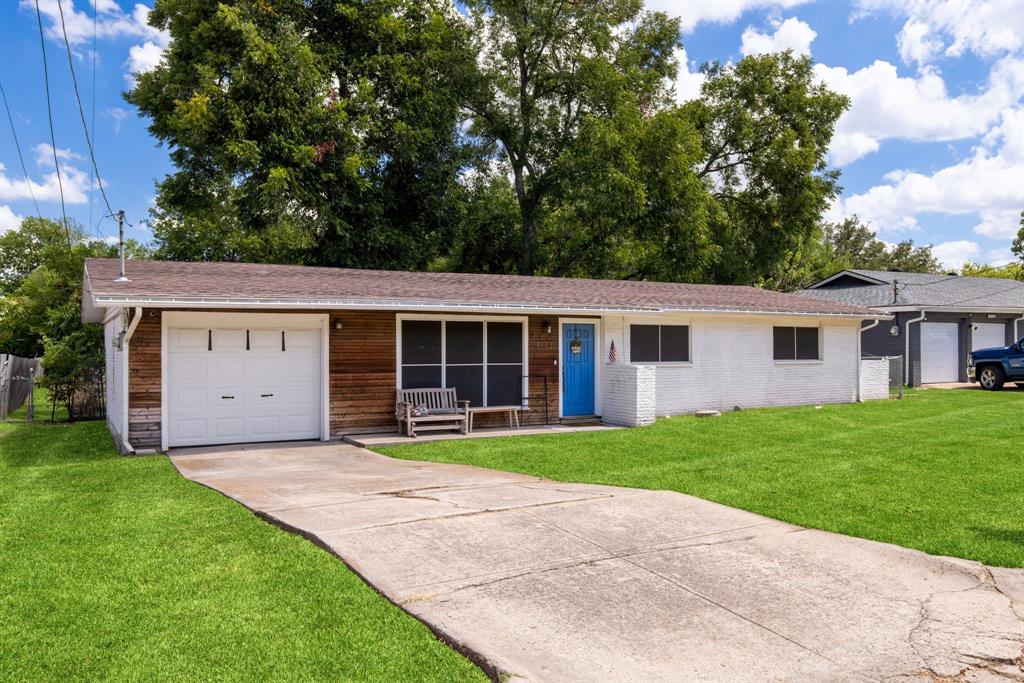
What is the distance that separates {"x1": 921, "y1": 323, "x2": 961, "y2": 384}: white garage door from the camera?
77.0 feet

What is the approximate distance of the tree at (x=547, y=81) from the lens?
26000mm

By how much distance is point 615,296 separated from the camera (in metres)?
15.8

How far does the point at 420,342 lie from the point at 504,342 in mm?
1744

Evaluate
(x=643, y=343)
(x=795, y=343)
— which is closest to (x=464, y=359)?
(x=643, y=343)

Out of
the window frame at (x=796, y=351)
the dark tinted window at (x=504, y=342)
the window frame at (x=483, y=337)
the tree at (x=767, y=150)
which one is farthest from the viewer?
the tree at (x=767, y=150)

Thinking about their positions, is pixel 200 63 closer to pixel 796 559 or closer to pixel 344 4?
pixel 344 4

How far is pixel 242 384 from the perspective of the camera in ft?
39.1

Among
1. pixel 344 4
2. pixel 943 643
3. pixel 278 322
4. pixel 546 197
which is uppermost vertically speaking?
pixel 344 4

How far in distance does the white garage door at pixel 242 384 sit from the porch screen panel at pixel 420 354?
1533 mm

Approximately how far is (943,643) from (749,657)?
1.21 meters

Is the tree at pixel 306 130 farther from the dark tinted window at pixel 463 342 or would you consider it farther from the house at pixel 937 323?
the house at pixel 937 323

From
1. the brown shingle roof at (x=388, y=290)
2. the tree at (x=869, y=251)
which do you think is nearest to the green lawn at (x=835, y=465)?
the brown shingle roof at (x=388, y=290)

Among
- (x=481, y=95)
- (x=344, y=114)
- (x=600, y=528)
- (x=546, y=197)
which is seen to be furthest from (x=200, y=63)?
(x=600, y=528)

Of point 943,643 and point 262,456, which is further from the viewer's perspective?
point 262,456
